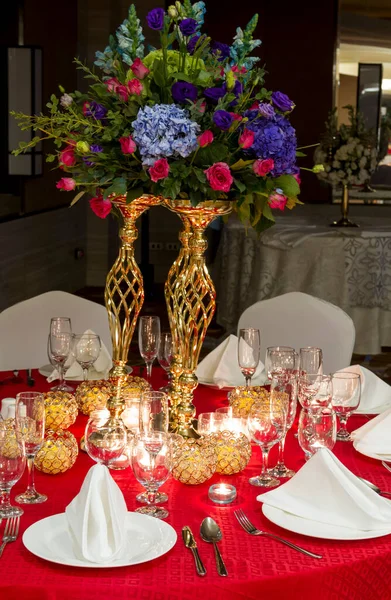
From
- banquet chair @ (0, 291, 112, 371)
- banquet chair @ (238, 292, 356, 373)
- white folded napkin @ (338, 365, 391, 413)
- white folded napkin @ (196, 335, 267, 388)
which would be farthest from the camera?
banquet chair @ (0, 291, 112, 371)

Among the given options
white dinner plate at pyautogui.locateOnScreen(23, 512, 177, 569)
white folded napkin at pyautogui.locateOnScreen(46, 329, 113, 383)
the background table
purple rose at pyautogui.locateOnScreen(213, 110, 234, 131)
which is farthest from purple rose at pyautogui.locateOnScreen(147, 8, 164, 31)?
the background table

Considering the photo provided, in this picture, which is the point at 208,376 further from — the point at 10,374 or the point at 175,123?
the point at 175,123

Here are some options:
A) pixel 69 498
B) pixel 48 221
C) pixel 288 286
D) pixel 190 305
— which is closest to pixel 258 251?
pixel 288 286

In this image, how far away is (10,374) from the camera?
2.95 metres

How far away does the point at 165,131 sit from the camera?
202cm

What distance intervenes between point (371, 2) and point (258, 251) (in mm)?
3316

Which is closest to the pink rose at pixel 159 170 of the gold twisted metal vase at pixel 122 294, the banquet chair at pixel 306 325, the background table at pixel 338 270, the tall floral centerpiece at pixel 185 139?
the tall floral centerpiece at pixel 185 139

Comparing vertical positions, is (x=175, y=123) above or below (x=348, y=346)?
above

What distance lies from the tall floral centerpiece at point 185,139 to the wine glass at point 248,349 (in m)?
0.34

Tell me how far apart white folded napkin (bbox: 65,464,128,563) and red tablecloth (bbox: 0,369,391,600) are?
0.04 metres

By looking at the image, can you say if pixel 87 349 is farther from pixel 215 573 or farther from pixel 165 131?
pixel 215 573

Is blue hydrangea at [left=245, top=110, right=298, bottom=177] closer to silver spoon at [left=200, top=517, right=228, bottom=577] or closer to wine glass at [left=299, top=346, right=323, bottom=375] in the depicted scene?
wine glass at [left=299, top=346, right=323, bottom=375]

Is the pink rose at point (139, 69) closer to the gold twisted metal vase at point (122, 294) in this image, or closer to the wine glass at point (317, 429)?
the gold twisted metal vase at point (122, 294)

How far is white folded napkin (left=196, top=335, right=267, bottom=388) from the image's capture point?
9.41ft
